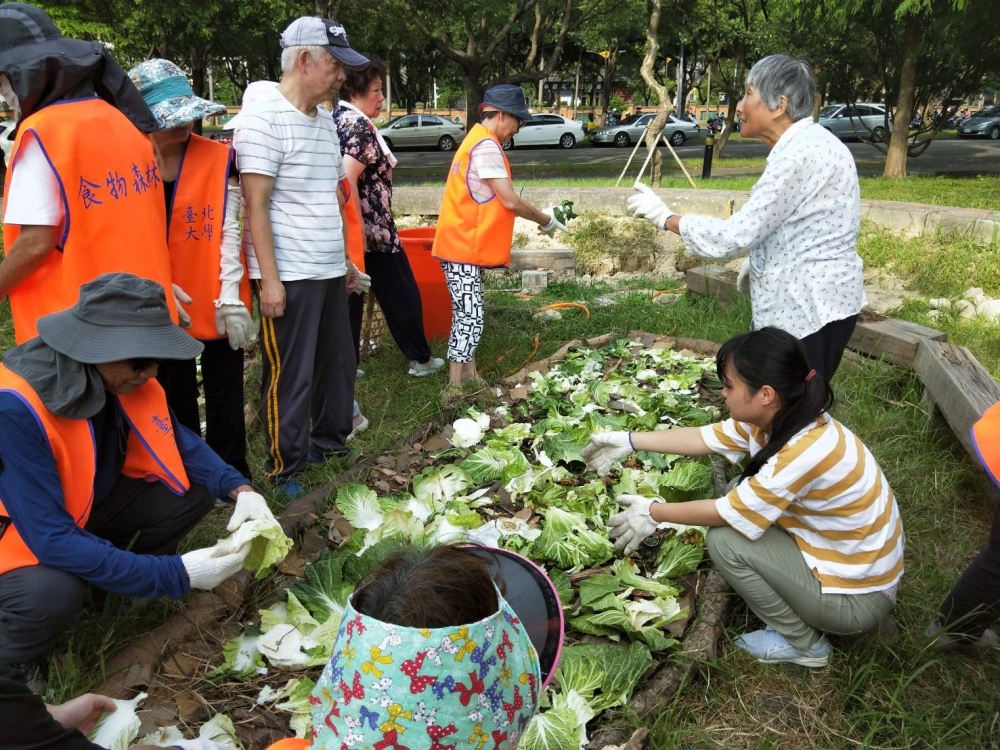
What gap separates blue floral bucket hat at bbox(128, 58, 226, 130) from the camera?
113 inches

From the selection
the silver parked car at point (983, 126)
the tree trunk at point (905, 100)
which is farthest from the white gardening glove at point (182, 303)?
the silver parked car at point (983, 126)

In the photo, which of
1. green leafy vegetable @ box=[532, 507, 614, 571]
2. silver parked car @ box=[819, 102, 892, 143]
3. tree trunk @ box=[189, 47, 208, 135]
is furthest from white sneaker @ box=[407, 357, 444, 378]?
silver parked car @ box=[819, 102, 892, 143]

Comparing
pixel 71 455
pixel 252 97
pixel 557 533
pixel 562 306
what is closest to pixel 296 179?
pixel 252 97

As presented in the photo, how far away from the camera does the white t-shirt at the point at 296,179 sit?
3.08 meters

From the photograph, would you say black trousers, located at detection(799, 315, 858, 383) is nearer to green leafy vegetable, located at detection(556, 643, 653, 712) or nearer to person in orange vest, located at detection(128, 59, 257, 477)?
green leafy vegetable, located at detection(556, 643, 653, 712)

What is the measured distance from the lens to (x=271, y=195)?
10.6ft

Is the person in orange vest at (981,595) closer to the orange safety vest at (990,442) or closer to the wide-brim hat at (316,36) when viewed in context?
the orange safety vest at (990,442)

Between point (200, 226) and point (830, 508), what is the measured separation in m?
2.45

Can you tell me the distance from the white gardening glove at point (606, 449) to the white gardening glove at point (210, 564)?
1443 millimetres

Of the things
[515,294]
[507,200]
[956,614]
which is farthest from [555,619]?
[515,294]

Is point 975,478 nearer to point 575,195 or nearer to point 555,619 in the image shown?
point 555,619

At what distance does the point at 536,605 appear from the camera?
207cm

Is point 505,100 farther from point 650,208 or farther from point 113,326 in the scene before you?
point 113,326

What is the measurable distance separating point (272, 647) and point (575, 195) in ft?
25.1
